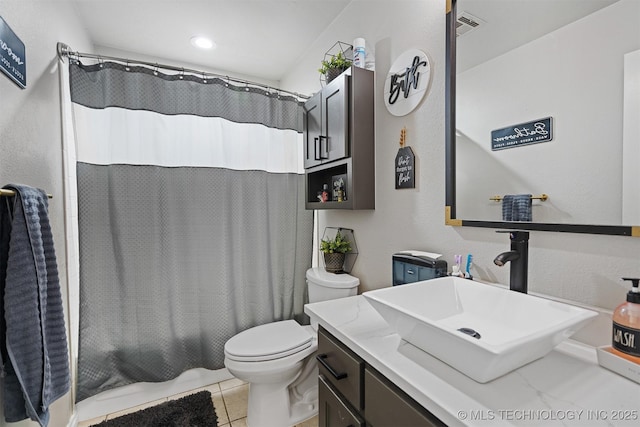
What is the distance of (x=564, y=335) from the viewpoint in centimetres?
66

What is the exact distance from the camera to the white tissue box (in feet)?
2.12

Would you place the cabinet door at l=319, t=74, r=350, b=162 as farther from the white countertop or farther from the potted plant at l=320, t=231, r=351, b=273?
the white countertop

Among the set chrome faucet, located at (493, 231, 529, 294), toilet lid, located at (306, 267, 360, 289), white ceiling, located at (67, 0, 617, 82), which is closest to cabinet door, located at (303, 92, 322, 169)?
white ceiling, located at (67, 0, 617, 82)

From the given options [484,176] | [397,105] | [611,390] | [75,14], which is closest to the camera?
[611,390]

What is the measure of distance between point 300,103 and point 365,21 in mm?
705

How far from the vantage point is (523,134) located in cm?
98

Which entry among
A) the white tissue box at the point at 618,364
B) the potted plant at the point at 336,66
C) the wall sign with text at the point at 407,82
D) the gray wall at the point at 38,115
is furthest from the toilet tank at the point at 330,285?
the gray wall at the point at 38,115

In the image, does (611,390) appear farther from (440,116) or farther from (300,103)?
(300,103)

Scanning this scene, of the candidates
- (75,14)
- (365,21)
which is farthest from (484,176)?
(75,14)

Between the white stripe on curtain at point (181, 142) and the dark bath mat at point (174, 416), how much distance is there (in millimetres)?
1486

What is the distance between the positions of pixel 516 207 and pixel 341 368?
796 mm

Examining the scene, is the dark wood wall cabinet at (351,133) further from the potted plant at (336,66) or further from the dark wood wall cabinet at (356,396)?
the dark wood wall cabinet at (356,396)

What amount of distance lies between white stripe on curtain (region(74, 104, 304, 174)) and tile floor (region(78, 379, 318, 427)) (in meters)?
1.50

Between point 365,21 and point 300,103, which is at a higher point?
point 365,21
